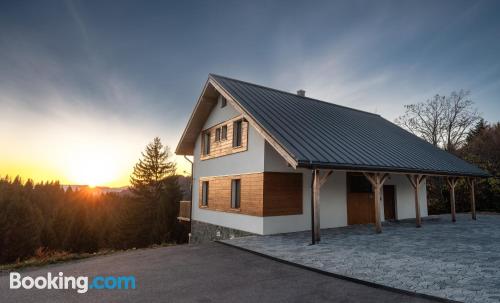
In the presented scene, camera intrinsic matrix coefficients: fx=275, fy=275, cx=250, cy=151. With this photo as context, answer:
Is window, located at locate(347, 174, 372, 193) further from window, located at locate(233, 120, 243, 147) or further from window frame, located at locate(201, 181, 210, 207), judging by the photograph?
window frame, located at locate(201, 181, 210, 207)

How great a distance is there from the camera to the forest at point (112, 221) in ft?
118

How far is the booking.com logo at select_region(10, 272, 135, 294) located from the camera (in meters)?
5.40

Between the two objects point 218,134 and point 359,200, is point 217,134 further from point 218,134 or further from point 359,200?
point 359,200

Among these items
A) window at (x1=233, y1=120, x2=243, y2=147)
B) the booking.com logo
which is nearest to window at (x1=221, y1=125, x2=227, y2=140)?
window at (x1=233, y1=120, x2=243, y2=147)

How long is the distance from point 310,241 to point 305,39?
1021 cm

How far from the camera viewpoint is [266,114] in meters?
11.2

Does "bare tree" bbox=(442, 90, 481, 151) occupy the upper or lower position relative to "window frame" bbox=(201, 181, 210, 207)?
upper

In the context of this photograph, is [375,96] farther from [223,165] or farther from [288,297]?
[288,297]

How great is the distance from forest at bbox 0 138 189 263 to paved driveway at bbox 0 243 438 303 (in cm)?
3065

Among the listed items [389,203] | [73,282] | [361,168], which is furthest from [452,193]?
[73,282]

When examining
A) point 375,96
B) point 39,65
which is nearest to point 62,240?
point 39,65

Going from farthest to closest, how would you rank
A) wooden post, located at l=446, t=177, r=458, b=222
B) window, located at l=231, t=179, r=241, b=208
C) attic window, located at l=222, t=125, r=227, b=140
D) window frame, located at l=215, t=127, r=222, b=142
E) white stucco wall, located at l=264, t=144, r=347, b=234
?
window frame, located at l=215, t=127, r=222, b=142 → wooden post, located at l=446, t=177, r=458, b=222 → attic window, located at l=222, t=125, r=227, b=140 → window, located at l=231, t=179, r=241, b=208 → white stucco wall, located at l=264, t=144, r=347, b=234

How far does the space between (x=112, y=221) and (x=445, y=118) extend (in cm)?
4774

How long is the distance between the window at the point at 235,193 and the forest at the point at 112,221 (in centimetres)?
2660
